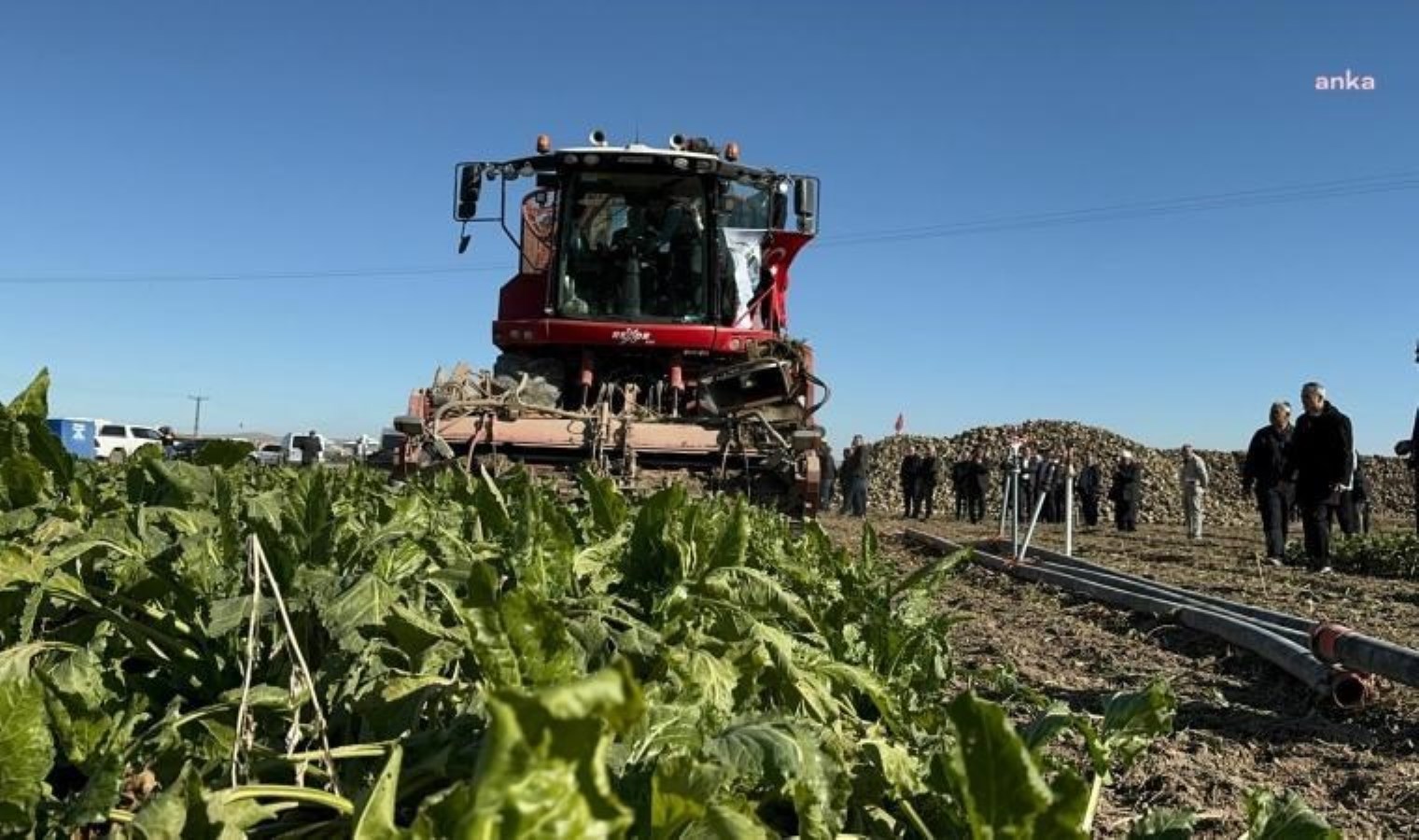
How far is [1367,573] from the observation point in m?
12.1

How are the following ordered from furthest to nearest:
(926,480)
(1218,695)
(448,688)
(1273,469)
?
(926,480) < (1273,469) < (1218,695) < (448,688)

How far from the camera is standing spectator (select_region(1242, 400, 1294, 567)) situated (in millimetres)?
12547

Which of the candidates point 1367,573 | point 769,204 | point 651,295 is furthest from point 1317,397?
point 651,295

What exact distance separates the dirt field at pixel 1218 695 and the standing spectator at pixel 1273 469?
2.56 m

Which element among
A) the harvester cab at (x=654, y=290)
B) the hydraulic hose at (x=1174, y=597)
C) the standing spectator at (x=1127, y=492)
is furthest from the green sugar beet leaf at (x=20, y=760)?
the standing spectator at (x=1127, y=492)

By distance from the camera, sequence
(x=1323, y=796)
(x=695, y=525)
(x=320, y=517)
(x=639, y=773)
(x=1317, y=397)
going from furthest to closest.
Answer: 1. (x=1317, y=397)
2. (x=1323, y=796)
3. (x=695, y=525)
4. (x=320, y=517)
5. (x=639, y=773)

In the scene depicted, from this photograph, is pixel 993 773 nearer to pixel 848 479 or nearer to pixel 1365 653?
pixel 1365 653

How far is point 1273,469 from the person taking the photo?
41.1ft

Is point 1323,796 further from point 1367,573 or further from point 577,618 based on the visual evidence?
point 1367,573

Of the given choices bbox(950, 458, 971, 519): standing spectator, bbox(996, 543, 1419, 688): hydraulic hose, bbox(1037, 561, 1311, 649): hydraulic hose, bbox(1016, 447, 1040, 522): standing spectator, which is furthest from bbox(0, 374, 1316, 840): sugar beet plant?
bbox(950, 458, 971, 519): standing spectator

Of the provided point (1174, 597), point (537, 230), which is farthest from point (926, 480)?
point (1174, 597)

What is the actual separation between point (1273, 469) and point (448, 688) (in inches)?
491

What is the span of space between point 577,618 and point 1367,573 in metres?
12.3

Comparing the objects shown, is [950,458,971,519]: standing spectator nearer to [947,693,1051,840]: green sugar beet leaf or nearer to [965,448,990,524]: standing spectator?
[965,448,990,524]: standing spectator
